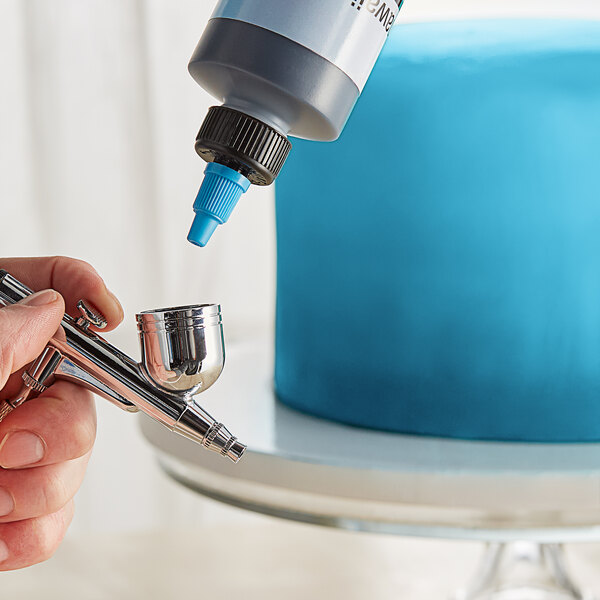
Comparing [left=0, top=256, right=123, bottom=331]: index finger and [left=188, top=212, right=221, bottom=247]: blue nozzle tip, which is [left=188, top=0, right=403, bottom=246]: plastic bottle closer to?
[left=188, top=212, right=221, bottom=247]: blue nozzle tip

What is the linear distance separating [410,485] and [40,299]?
0.14 meters

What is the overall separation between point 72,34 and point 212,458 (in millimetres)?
593

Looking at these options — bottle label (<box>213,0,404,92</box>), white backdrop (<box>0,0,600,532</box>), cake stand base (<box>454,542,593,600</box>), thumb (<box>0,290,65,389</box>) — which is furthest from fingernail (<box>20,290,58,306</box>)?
white backdrop (<box>0,0,600,532</box>)

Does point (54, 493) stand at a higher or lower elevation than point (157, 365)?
lower

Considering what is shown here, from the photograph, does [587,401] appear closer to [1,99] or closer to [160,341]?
[160,341]

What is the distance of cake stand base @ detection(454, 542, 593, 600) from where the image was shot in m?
0.54

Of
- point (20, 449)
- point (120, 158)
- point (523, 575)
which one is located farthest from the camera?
point (120, 158)

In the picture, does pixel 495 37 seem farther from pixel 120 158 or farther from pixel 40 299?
pixel 120 158

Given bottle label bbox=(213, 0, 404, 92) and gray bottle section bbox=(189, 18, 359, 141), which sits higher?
bottle label bbox=(213, 0, 404, 92)

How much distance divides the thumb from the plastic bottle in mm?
55

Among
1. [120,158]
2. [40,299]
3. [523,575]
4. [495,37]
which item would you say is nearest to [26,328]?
[40,299]

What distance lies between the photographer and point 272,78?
0.21 metres

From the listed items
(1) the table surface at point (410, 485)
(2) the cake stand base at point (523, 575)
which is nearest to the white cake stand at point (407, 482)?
(1) the table surface at point (410, 485)

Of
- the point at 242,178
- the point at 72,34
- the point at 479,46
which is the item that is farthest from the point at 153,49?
the point at 242,178
